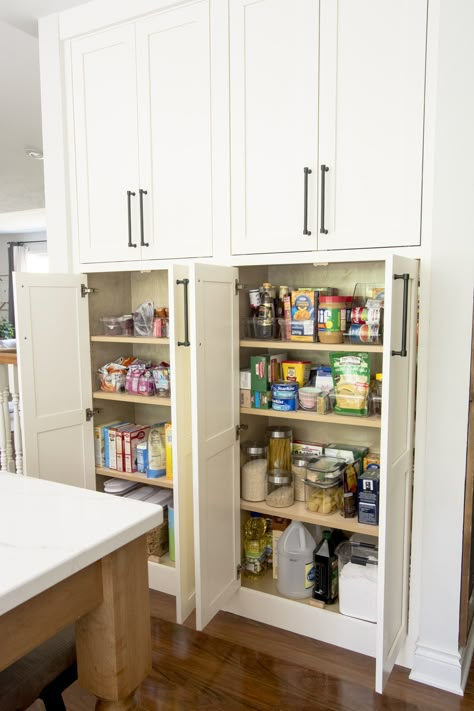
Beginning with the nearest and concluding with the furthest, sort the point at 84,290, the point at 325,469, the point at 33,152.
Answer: the point at 325,469, the point at 84,290, the point at 33,152

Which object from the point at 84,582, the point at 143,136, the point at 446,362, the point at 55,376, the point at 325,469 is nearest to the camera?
the point at 84,582

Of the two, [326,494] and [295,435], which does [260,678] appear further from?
[295,435]

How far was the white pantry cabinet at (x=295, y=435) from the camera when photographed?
1720 mm

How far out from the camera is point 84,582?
3.00ft

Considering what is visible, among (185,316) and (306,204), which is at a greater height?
(306,204)

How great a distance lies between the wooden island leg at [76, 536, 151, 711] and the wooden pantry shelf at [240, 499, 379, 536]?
120 centimetres

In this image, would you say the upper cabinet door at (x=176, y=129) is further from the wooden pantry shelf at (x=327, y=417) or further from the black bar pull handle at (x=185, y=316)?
the wooden pantry shelf at (x=327, y=417)

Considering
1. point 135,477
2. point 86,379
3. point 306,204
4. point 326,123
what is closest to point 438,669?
point 135,477

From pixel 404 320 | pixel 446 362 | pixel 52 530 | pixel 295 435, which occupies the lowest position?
pixel 295 435

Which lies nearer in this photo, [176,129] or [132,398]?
[176,129]

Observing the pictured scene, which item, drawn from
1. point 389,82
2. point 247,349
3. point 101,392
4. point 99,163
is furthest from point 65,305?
point 389,82

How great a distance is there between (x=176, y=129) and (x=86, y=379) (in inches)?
46.9

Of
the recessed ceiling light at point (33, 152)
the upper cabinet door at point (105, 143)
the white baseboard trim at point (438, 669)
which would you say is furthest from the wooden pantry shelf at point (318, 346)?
the recessed ceiling light at point (33, 152)

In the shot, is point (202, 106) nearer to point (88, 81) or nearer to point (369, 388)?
point (88, 81)
